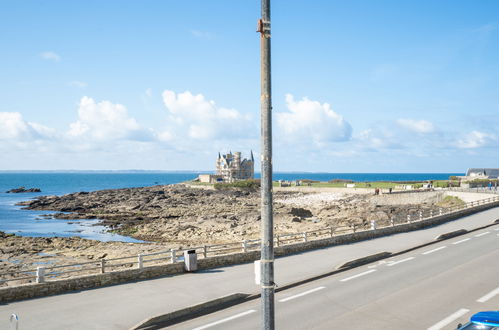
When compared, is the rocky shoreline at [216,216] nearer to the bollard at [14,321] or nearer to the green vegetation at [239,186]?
the green vegetation at [239,186]

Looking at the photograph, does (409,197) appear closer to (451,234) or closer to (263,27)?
(451,234)

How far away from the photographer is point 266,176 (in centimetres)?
642

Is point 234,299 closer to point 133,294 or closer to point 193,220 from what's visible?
point 133,294

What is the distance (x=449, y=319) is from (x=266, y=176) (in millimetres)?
8566

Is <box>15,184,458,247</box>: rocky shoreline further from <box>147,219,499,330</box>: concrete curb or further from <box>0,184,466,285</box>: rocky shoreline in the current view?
<box>147,219,499,330</box>: concrete curb

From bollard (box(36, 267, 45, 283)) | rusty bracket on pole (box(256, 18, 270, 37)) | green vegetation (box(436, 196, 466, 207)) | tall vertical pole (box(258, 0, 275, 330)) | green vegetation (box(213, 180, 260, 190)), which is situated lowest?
green vegetation (box(436, 196, 466, 207))

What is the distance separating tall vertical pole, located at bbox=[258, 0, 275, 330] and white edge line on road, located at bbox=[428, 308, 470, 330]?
22.6ft

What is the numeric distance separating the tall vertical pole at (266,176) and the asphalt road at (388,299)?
5497 mm

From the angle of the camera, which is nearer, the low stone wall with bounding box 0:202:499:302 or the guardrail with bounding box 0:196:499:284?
the low stone wall with bounding box 0:202:499:302

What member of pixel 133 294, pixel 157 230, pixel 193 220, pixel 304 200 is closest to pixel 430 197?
pixel 304 200

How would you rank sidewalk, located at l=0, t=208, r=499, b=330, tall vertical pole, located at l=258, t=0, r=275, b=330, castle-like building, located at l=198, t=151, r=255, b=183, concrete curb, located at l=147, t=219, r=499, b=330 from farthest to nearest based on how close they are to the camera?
castle-like building, located at l=198, t=151, r=255, b=183 < concrete curb, located at l=147, t=219, r=499, b=330 < sidewalk, located at l=0, t=208, r=499, b=330 < tall vertical pole, located at l=258, t=0, r=275, b=330

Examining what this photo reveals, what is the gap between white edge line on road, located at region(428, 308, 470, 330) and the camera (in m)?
11.2

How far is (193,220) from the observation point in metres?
55.7

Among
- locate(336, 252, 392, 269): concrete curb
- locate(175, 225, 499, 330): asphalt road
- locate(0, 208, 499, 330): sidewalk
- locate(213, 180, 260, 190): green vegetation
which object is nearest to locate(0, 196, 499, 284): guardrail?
locate(0, 208, 499, 330): sidewalk
